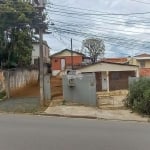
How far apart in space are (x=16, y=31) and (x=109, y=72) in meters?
12.5

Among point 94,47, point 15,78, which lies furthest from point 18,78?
point 94,47

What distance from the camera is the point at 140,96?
25688 millimetres

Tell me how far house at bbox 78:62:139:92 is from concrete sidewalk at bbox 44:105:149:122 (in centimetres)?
2207

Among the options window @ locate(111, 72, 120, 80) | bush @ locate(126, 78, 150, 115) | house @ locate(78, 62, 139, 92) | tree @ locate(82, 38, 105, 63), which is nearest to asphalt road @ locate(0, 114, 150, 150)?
bush @ locate(126, 78, 150, 115)

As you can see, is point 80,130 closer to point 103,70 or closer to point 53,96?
point 53,96

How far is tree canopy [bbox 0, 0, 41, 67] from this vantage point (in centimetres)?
4144

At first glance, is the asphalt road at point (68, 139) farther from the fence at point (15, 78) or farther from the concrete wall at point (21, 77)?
the concrete wall at point (21, 77)

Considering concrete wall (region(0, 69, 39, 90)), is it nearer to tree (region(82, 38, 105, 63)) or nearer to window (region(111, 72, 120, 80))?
window (region(111, 72, 120, 80))

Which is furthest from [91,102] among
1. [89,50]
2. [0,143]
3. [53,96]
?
[89,50]

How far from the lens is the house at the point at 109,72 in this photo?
162 feet

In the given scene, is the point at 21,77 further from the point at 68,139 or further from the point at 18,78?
the point at 68,139

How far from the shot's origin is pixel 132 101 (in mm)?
26750

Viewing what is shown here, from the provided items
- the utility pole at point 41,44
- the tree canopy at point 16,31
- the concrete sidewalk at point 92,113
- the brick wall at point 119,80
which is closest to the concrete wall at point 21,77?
the tree canopy at point 16,31

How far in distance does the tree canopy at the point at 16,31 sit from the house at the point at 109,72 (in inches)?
286
